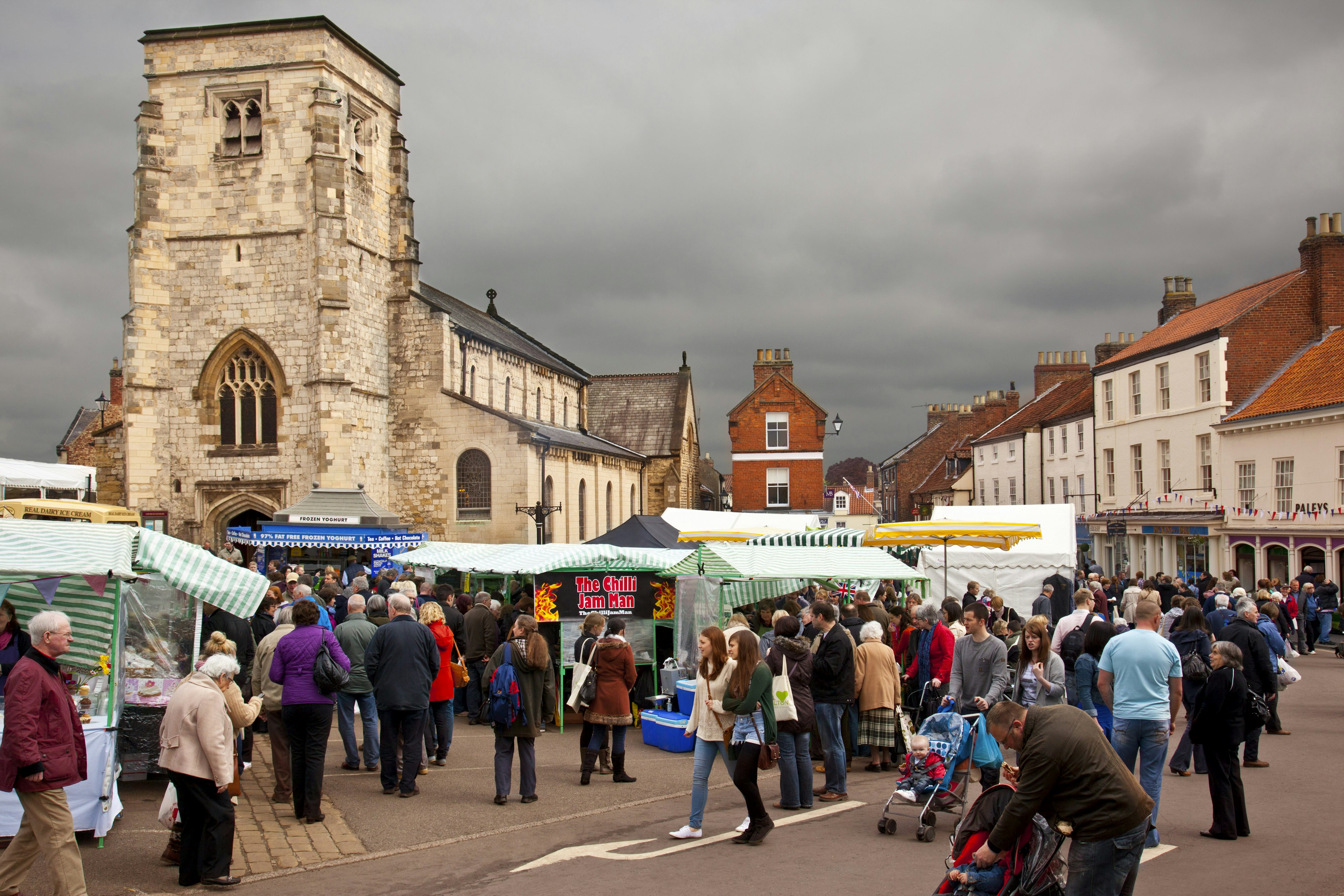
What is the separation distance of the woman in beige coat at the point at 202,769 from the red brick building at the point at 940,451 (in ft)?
164

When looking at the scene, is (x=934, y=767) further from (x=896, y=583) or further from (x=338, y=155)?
(x=338, y=155)

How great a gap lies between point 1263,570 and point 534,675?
2508cm

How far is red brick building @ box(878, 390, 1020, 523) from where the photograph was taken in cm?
5462

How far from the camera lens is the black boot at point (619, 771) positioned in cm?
1012

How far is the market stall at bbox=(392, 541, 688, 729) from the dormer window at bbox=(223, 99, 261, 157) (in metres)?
24.2

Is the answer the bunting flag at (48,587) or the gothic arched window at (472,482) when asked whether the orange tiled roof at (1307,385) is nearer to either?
the gothic arched window at (472,482)

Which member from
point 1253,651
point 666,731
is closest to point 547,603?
point 666,731

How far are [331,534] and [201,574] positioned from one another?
17.1m

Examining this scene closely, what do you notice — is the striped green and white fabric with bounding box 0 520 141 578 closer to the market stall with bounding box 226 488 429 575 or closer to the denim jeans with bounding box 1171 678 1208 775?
the denim jeans with bounding box 1171 678 1208 775

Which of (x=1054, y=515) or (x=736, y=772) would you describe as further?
(x=1054, y=515)

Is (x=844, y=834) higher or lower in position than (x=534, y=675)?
lower

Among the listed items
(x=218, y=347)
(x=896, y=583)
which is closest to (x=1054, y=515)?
(x=896, y=583)

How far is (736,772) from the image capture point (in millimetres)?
7754

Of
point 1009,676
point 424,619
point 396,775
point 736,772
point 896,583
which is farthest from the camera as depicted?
point 896,583
